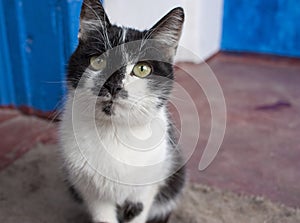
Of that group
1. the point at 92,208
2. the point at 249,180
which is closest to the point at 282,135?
the point at 249,180

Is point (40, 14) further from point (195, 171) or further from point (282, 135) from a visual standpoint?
point (282, 135)

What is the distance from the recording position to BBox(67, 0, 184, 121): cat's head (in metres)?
0.87

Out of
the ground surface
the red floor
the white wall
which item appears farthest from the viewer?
the white wall

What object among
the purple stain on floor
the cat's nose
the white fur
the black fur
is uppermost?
the cat's nose

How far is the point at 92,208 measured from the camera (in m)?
1.05

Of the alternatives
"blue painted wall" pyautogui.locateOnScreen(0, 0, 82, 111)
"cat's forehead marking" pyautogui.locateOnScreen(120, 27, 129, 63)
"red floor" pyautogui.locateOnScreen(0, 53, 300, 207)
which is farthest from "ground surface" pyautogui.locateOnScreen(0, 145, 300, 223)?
"cat's forehead marking" pyautogui.locateOnScreen(120, 27, 129, 63)

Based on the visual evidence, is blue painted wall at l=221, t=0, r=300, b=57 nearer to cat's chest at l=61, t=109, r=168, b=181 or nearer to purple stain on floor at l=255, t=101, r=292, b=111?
purple stain on floor at l=255, t=101, r=292, b=111

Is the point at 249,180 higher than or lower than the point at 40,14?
lower

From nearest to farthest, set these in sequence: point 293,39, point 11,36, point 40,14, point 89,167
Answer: point 89,167
point 40,14
point 11,36
point 293,39

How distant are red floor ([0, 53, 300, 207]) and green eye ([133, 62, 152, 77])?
0.48 m

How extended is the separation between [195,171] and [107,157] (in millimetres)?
593

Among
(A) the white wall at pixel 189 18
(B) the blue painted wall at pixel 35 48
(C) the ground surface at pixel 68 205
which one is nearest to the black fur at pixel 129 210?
(C) the ground surface at pixel 68 205

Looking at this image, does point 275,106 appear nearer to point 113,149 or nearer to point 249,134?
point 249,134

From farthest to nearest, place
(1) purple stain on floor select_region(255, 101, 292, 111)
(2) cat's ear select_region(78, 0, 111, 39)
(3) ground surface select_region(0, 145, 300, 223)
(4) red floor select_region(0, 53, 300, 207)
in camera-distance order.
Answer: (1) purple stain on floor select_region(255, 101, 292, 111) < (4) red floor select_region(0, 53, 300, 207) < (3) ground surface select_region(0, 145, 300, 223) < (2) cat's ear select_region(78, 0, 111, 39)
